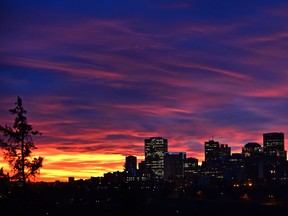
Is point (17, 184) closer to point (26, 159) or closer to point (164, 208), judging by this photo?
point (26, 159)

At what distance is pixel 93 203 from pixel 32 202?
5707 inches

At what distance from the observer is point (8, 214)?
182 feet

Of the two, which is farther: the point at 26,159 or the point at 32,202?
the point at 32,202

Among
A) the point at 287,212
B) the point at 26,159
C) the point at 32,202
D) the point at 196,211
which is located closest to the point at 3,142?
the point at 26,159

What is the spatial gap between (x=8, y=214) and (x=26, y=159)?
51.5 ft

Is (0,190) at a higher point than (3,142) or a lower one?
lower

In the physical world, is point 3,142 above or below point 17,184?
above

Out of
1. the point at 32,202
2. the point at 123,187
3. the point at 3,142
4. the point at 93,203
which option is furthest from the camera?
the point at 93,203

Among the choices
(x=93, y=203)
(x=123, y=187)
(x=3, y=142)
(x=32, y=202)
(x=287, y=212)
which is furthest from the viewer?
(x=93, y=203)

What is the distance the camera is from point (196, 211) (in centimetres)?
19600

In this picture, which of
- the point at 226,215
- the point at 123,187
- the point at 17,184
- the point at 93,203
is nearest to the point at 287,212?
the point at 226,215

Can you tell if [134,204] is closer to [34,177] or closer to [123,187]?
[123,187]

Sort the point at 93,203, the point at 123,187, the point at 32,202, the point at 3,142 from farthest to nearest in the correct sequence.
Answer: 1. the point at 93,203
2. the point at 123,187
3. the point at 32,202
4. the point at 3,142

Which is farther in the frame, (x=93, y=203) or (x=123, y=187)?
(x=93, y=203)
